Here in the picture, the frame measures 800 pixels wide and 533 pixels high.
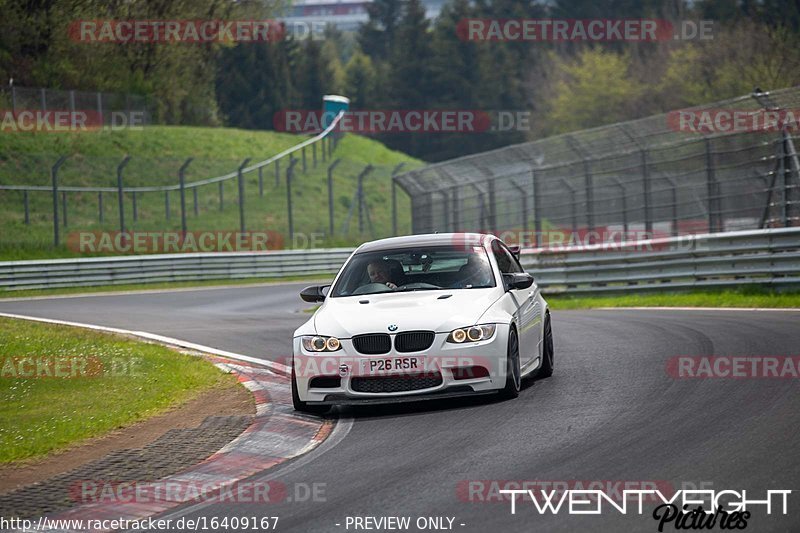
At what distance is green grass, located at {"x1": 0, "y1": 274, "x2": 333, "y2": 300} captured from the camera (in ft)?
104

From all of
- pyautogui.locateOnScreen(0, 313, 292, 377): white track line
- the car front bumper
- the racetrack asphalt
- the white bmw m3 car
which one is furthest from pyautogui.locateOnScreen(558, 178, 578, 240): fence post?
the car front bumper

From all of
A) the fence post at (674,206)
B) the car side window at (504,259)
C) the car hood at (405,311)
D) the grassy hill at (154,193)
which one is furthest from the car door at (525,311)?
the grassy hill at (154,193)

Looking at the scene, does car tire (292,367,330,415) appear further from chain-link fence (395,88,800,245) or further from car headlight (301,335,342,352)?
chain-link fence (395,88,800,245)

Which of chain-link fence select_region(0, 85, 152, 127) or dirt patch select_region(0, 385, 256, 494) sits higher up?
chain-link fence select_region(0, 85, 152, 127)

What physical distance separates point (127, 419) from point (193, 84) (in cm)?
6750

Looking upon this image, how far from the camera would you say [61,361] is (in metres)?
13.9

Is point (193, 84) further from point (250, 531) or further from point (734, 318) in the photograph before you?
point (250, 531)

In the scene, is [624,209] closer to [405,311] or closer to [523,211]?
[523,211]

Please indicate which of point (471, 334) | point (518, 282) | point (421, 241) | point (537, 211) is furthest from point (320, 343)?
point (537, 211)

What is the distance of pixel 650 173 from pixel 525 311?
15081mm

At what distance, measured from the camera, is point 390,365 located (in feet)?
31.9

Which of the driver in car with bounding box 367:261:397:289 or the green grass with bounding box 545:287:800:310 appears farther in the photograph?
the green grass with bounding box 545:287:800:310

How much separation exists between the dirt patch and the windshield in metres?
1.42

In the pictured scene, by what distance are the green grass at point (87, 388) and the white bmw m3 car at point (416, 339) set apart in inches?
66.8
